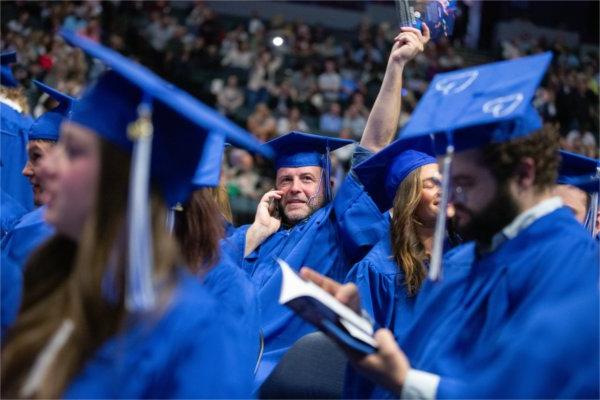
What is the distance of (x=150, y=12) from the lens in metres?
14.8

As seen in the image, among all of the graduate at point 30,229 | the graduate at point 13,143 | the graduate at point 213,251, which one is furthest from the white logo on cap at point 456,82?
the graduate at point 13,143

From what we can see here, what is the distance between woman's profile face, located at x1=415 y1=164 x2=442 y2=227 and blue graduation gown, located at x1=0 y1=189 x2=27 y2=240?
189 centimetres

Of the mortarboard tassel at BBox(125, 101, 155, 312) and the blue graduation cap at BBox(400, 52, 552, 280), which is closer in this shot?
the mortarboard tassel at BBox(125, 101, 155, 312)

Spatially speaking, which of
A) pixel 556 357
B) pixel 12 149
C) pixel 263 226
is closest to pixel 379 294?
pixel 263 226

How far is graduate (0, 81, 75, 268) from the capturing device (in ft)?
11.8

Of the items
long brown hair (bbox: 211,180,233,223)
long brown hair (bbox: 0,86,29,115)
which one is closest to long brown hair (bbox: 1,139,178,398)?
long brown hair (bbox: 211,180,233,223)

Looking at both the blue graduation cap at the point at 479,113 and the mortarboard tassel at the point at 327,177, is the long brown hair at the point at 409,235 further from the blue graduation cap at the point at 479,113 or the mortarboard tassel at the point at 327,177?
the blue graduation cap at the point at 479,113

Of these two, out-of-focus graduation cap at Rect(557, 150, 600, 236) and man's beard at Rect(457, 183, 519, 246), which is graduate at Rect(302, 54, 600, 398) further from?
out-of-focus graduation cap at Rect(557, 150, 600, 236)

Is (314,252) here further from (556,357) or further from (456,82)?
(556,357)

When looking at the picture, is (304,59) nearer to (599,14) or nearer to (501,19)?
(501,19)

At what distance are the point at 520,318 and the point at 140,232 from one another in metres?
0.91

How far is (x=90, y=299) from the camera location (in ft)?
5.74

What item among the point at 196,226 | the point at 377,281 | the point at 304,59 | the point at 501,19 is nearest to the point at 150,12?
the point at 304,59

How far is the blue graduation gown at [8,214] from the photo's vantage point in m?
4.16
